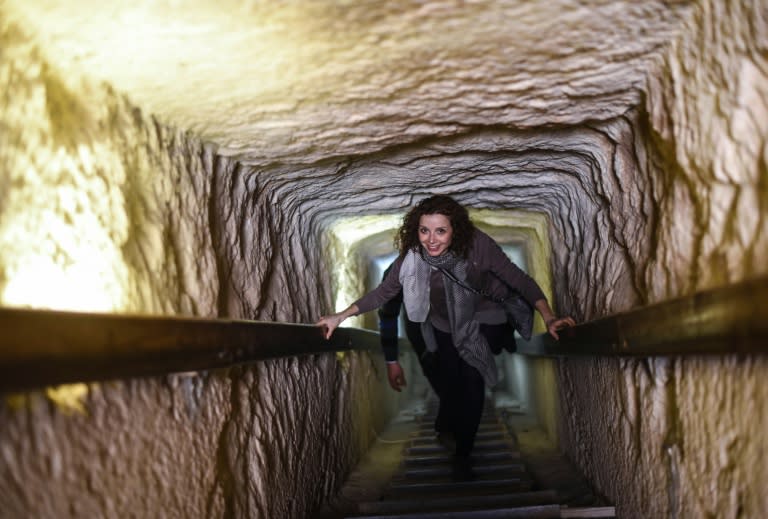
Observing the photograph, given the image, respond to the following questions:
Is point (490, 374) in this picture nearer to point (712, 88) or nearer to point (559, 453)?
point (559, 453)

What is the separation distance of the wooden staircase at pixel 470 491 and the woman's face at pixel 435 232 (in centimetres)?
132

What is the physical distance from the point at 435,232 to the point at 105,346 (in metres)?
2.48


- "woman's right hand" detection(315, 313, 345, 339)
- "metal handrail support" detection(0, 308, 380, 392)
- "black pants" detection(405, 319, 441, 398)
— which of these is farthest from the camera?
"black pants" detection(405, 319, 441, 398)

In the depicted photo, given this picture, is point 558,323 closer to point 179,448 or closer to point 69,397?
point 179,448

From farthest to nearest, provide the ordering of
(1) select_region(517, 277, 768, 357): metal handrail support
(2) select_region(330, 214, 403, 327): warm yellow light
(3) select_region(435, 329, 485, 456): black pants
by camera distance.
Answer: (2) select_region(330, 214, 403, 327): warm yellow light
(3) select_region(435, 329, 485, 456): black pants
(1) select_region(517, 277, 768, 357): metal handrail support

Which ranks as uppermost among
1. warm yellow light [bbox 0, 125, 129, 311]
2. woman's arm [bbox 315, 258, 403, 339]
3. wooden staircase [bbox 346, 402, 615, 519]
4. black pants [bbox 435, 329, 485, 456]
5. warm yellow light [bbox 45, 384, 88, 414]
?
warm yellow light [bbox 0, 125, 129, 311]

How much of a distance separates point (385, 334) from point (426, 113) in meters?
2.28

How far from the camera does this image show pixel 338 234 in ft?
16.9

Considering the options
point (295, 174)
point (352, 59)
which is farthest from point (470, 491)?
point (352, 59)

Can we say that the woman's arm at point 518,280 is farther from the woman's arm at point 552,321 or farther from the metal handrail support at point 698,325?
the metal handrail support at point 698,325

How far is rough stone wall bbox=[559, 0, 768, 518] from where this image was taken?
1.59m

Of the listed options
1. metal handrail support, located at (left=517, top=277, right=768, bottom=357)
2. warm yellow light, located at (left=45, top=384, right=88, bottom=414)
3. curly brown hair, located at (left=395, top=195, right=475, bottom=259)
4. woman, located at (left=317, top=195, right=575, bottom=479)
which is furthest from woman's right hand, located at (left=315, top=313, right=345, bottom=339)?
warm yellow light, located at (left=45, top=384, right=88, bottom=414)

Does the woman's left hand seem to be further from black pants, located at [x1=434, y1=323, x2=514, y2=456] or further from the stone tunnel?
black pants, located at [x1=434, y1=323, x2=514, y2=456]

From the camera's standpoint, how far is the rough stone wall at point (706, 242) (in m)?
1.59
